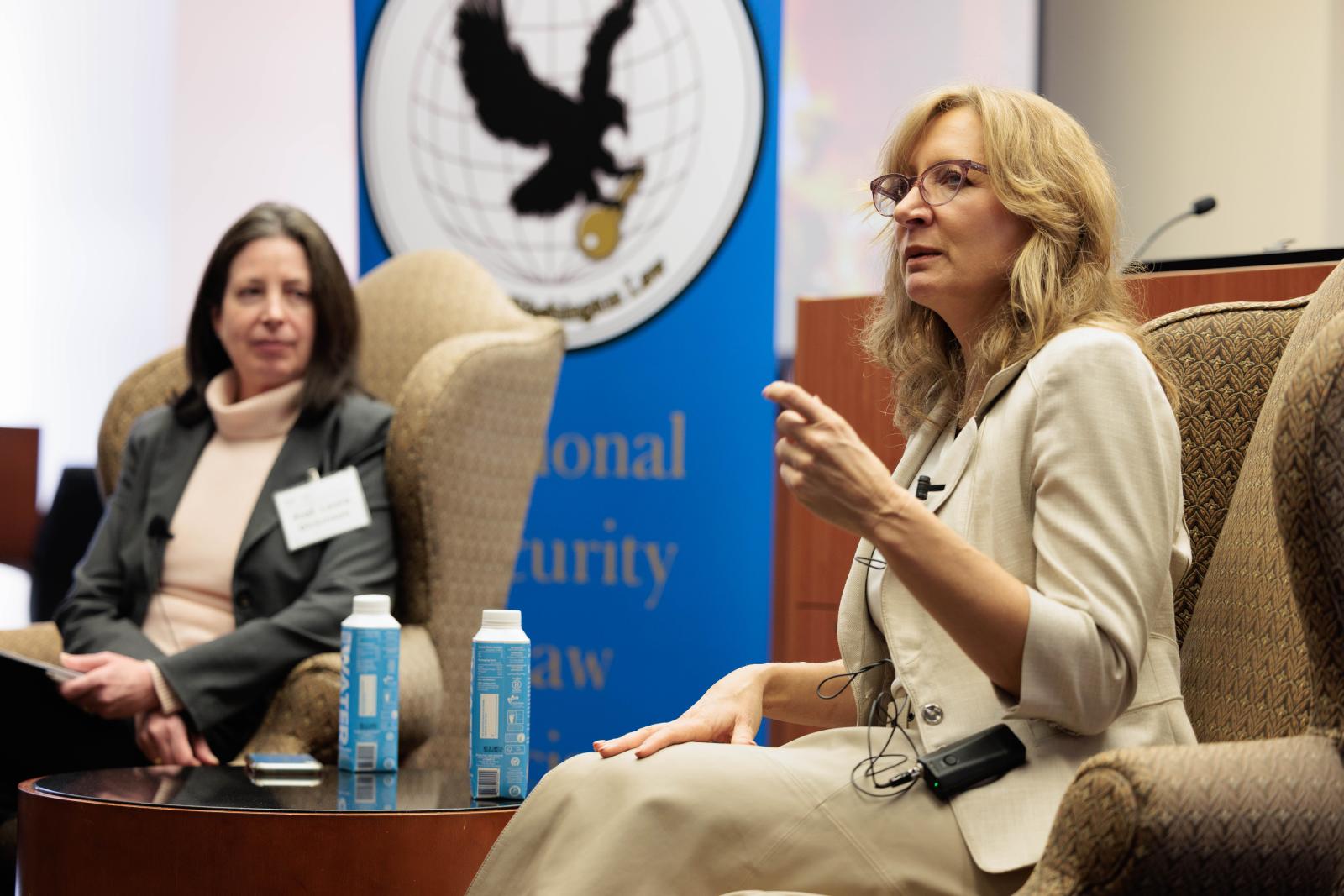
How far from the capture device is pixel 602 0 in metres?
3.91

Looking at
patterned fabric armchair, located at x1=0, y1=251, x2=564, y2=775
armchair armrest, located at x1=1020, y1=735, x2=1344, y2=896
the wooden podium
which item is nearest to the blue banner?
patterned fabric armchair, located at x1=0, y1=251, x2=564, y2=775

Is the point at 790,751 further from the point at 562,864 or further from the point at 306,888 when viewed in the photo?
the point at 306,888

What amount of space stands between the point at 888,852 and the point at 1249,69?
3497mm

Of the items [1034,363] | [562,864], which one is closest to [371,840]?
[562,864]

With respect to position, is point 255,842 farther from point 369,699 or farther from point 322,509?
point 322,509

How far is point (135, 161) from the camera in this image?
541 centimetres

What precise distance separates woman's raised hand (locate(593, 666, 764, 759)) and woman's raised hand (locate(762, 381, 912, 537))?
299 millimetres

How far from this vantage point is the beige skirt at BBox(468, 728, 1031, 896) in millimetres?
1319

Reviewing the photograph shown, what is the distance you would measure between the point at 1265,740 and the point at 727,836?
484 millimetres

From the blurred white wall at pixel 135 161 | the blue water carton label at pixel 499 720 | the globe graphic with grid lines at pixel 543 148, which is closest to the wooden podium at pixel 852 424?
the blue water carton label at pixel 499 720

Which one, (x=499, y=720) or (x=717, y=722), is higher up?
(x=717, y=722)

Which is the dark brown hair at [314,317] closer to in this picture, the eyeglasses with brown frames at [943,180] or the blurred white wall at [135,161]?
the eyeglasses with brown frames at [943,180]

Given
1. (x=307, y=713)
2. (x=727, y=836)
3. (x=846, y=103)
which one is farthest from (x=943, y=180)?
(x=846, y=103)

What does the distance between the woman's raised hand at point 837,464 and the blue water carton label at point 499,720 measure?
719 millimetres
